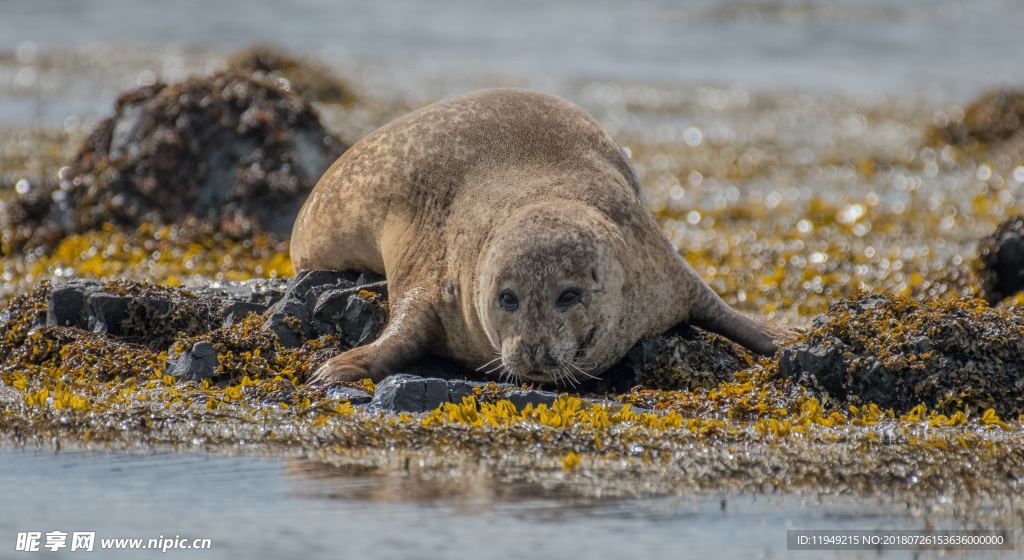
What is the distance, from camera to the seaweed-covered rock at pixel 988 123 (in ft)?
55.0

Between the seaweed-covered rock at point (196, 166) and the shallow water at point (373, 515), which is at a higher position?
the seaweed-covered rock at point (196, 166)

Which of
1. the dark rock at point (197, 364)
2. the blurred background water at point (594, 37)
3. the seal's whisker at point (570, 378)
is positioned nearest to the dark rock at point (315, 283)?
the dark rock at point (197, 364)

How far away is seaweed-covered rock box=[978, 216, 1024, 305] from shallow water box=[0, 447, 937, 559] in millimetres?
4640

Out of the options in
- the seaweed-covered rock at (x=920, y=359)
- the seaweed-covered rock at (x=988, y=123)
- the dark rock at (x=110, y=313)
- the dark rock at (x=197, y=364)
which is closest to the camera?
the seaweed-covered rock at (x=920, y=359)

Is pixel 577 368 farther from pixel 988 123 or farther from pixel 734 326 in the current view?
pixel 988 123

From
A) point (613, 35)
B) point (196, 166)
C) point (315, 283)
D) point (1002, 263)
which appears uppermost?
point (613, 35)

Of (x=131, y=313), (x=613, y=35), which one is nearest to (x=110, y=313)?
(x=131, y=313)

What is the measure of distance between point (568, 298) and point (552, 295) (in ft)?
0.30

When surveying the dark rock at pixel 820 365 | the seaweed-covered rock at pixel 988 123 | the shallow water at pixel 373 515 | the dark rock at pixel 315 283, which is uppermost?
the seaweed-covered rock at pixel 988 123

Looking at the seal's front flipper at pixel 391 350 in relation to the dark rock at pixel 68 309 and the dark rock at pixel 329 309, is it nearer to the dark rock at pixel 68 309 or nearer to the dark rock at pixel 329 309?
the dark rock at pixel 329 309

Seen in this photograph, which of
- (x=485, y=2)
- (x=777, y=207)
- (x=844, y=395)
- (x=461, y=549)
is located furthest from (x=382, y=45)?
(x=461, y=549)

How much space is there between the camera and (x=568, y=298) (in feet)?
19.6

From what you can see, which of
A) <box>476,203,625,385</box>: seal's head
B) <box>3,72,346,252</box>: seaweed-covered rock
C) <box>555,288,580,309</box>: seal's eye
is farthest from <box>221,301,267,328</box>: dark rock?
<box>3,72,346,252</box>: seaweed-covered rock

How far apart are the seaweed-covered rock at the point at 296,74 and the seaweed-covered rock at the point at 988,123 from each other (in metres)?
8.36
